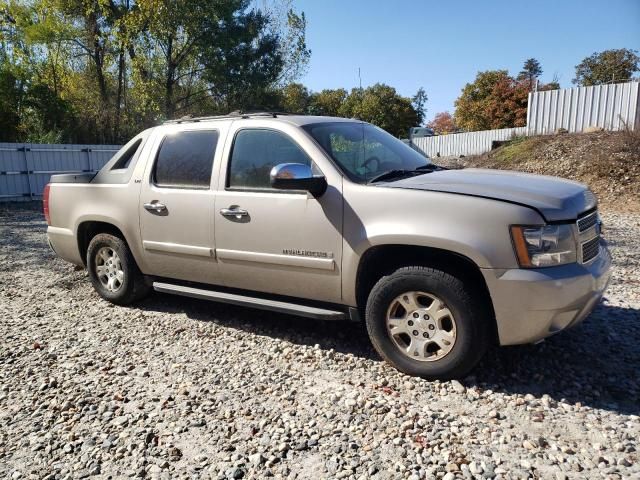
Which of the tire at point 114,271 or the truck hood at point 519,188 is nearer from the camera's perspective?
the truck hood at point 519,188

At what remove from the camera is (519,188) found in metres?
3.39

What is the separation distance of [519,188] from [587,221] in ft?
1.69

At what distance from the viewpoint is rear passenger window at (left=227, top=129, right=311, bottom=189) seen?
13.1 feet

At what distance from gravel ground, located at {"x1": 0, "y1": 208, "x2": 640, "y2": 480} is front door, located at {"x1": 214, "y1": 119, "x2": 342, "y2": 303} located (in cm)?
60

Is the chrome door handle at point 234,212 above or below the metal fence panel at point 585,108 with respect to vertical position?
below

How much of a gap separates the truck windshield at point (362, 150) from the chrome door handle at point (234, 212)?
0.82 meters

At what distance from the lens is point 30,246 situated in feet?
28.3

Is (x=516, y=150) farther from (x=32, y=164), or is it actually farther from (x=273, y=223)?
(x=32, y=164)

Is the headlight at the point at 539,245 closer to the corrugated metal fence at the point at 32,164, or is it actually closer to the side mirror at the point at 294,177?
the side mirror at the point at 294,177

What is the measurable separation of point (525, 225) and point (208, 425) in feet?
7.39

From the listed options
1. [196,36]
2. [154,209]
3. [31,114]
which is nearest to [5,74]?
[31,114]

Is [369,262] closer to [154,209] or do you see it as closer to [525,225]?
[525,225]

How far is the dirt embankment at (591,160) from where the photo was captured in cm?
1171

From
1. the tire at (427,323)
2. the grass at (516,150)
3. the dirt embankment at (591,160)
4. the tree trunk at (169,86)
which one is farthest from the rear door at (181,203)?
the tree trunk at (169,86)
